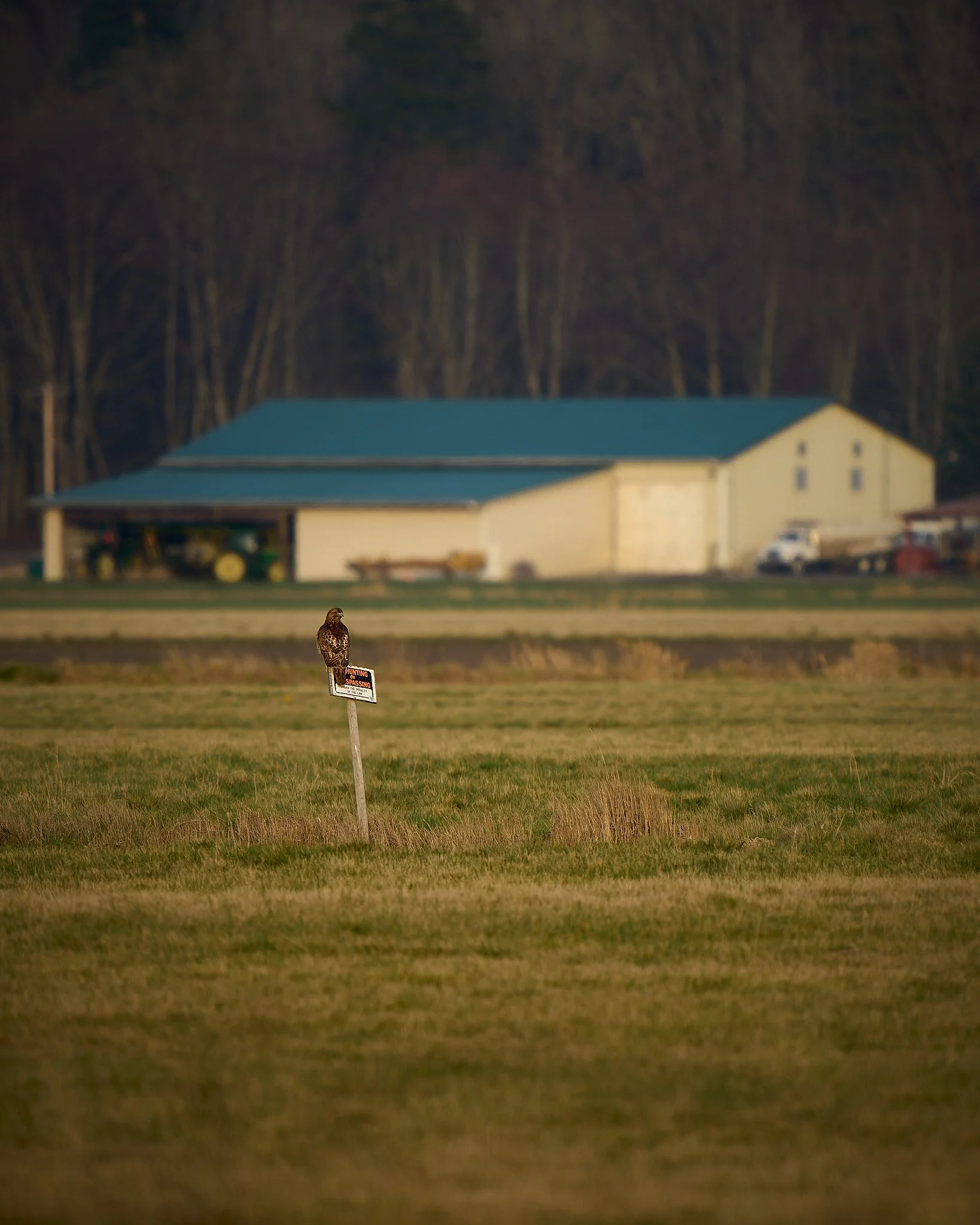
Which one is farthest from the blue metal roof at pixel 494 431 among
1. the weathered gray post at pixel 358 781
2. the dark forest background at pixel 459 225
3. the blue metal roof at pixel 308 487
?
the weathered gray post at pixel 358 781

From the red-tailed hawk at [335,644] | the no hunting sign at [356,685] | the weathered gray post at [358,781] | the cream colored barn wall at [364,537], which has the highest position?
the cream colored barn wall at [364,537]

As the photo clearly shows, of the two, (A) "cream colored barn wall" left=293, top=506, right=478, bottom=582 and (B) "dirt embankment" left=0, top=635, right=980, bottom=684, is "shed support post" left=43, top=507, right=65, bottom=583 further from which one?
(B) "dirt embankment" left=0, top=635, right=980, bottom=684

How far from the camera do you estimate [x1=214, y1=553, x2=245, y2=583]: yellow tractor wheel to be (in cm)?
6444

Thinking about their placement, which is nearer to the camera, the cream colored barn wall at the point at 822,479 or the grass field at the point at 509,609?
Answer: the grass field at the point at 509,609

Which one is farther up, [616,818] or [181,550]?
[181,550]

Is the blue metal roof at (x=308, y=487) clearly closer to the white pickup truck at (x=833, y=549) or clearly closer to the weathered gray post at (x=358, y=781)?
the white pickup truck at (x=833, y=549)

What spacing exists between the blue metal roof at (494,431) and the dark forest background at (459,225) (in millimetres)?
12721

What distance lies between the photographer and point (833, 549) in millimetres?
69375

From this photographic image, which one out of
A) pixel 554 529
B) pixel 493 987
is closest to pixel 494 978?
pixel 493 987

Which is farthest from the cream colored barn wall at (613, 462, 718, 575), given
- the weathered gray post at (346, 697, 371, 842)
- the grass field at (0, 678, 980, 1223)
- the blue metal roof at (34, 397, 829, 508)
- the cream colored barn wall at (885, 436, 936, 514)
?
the weathered gray post at (346, 697, 371, 842)

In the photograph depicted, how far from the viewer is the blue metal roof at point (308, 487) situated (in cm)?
6531

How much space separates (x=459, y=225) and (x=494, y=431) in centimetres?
2076

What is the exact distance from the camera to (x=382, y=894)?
38.3 feet

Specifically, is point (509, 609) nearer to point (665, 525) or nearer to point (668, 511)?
point (665, 525)
